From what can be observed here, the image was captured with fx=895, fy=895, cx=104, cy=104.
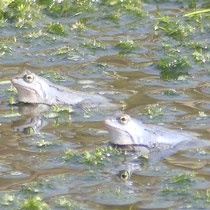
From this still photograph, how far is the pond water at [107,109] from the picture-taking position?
23.8 ft

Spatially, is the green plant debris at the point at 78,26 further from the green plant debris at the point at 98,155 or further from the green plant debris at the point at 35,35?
the green plant debris at the point at 98,155

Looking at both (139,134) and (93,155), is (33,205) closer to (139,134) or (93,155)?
(93,155)

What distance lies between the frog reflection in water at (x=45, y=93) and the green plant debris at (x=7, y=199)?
9.00 feet

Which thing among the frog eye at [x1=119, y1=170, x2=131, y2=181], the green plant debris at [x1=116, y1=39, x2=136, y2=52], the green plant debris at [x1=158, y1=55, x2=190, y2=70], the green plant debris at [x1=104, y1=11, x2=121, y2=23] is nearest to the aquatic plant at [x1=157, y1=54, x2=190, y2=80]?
the green plant debris at [x1=158, y1=55, x2=190, y2=70]

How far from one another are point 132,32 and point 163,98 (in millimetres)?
2752

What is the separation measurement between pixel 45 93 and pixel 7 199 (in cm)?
301

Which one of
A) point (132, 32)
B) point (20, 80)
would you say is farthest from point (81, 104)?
point (132, 32)

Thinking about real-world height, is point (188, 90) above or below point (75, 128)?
above

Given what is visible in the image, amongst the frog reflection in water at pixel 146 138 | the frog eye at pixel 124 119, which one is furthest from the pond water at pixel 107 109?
the frog eye at pixel 124 119

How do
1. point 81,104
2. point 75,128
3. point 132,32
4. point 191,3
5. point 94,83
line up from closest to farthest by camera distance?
point 75,128 → point 81,104 → point 94,83 → point 132,32 → point 191,3

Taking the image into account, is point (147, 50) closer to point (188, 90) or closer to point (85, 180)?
point (188, 90)

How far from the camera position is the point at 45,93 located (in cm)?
988

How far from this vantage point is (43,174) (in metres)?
7.62

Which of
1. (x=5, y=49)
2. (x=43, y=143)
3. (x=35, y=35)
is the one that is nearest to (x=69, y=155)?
(x=43, y=143)
